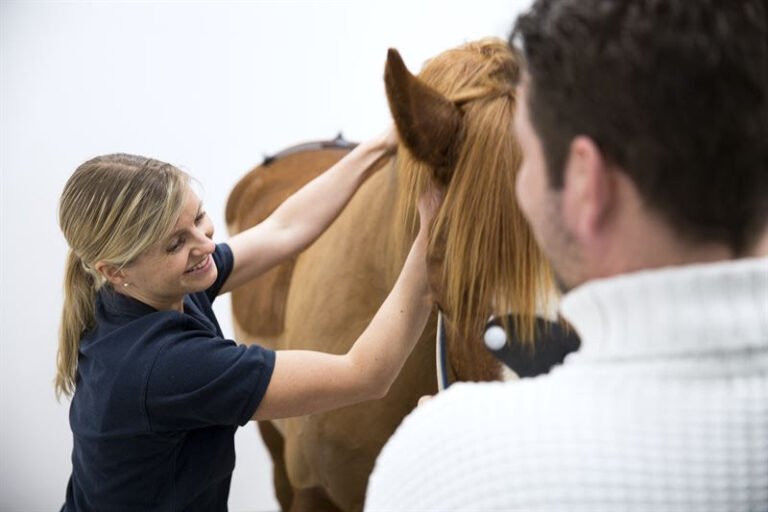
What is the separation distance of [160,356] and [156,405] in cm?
5

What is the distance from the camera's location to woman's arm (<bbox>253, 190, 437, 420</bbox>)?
835 millimetres

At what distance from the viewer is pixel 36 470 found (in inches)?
82.7

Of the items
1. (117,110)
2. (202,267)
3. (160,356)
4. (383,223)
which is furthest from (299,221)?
(117,110)

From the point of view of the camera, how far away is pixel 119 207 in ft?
2.78

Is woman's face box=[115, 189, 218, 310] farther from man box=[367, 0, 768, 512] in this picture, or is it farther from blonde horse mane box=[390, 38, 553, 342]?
man box=[367, 0, 768, 512]

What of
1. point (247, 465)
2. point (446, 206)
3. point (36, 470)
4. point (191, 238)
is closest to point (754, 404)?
point (446, 206)

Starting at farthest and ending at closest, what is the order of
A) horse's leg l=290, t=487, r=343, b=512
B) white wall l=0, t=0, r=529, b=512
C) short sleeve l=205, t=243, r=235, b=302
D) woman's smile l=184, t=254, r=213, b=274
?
1. white wall l=0, t=0, r=529, b=512
2. horse's leg l=290, t=487, r=343, b=512
3. short sleeve l=205, t=243, r=235, b=302
4. woman's smile l=184, t=254, r=213, b=274

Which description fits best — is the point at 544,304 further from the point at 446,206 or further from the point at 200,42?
the point at 200,42

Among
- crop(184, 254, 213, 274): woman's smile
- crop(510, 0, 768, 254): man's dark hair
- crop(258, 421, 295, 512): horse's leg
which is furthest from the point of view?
crop(258, 421, 295, 512): horse's leg

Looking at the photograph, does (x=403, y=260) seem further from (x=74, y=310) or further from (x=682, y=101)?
(x=682, y=101)

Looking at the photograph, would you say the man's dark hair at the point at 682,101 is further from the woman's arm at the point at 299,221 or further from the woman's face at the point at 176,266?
the woman's arm at the point at 299,221

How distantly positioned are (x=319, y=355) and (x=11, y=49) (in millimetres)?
1658

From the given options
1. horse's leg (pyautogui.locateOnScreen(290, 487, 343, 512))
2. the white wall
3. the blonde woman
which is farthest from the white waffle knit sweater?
the white wall

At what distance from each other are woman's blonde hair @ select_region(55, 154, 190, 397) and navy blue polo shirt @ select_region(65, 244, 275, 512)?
7 cm
